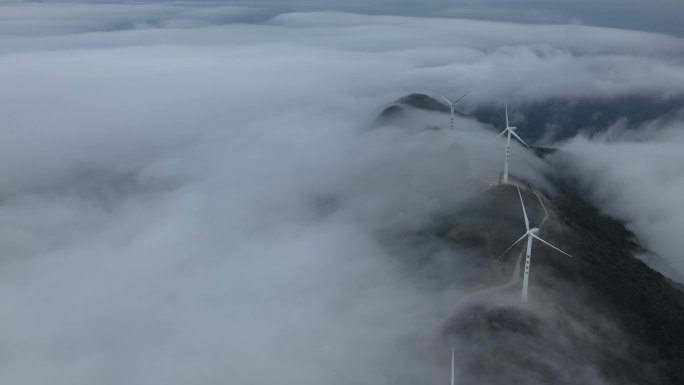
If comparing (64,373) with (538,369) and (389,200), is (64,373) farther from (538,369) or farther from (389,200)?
(389,200)

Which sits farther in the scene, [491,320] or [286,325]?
[286,325]

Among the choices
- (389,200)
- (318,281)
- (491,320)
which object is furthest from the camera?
(389,200)

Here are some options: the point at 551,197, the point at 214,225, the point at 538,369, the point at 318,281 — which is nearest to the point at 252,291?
the point at 318,281

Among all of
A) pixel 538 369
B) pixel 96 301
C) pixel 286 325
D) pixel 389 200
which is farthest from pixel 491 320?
pixel 96 301

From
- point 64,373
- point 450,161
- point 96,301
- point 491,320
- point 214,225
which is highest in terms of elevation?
point 450,161

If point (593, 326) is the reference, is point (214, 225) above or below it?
above

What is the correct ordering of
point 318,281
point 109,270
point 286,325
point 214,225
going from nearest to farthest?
1. point 286,325
2. point 318,281
3. point 109,270
4. point 214,225

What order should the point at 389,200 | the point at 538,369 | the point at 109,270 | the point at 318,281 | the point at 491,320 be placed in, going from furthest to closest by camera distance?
the point at 389,200
the point at 109,270
the point at 318,281
the point at 491,320
the point at 538,369

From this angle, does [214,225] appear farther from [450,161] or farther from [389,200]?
[450,161]

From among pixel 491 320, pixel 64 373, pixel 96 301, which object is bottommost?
pixel 64 373
